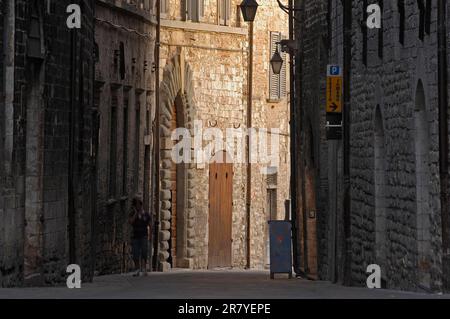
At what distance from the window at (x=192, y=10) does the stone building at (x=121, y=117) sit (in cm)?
216

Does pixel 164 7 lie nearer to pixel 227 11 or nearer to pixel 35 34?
pixel 227 11

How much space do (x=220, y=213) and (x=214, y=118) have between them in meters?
2.50

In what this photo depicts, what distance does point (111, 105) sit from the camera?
110 feet

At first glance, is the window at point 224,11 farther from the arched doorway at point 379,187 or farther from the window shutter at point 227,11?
the arched doorway at point 379,187

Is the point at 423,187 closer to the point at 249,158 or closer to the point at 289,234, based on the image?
the point at 289,234

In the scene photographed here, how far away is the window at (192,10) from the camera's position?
134 feet

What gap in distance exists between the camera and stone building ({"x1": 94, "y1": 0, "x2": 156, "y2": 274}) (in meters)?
31.8

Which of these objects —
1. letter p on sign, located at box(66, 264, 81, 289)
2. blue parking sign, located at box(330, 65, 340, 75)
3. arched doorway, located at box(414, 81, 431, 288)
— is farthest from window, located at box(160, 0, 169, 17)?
arched doorway, located at box(414, 81, 431, 288)

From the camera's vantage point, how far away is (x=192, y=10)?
41.1 metres

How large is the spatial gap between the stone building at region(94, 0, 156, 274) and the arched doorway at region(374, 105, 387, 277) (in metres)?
8.28

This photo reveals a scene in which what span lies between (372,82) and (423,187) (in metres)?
4.17

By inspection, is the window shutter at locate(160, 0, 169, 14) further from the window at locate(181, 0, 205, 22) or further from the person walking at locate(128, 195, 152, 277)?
the person walking at locate(128, 195, 152, 277)
